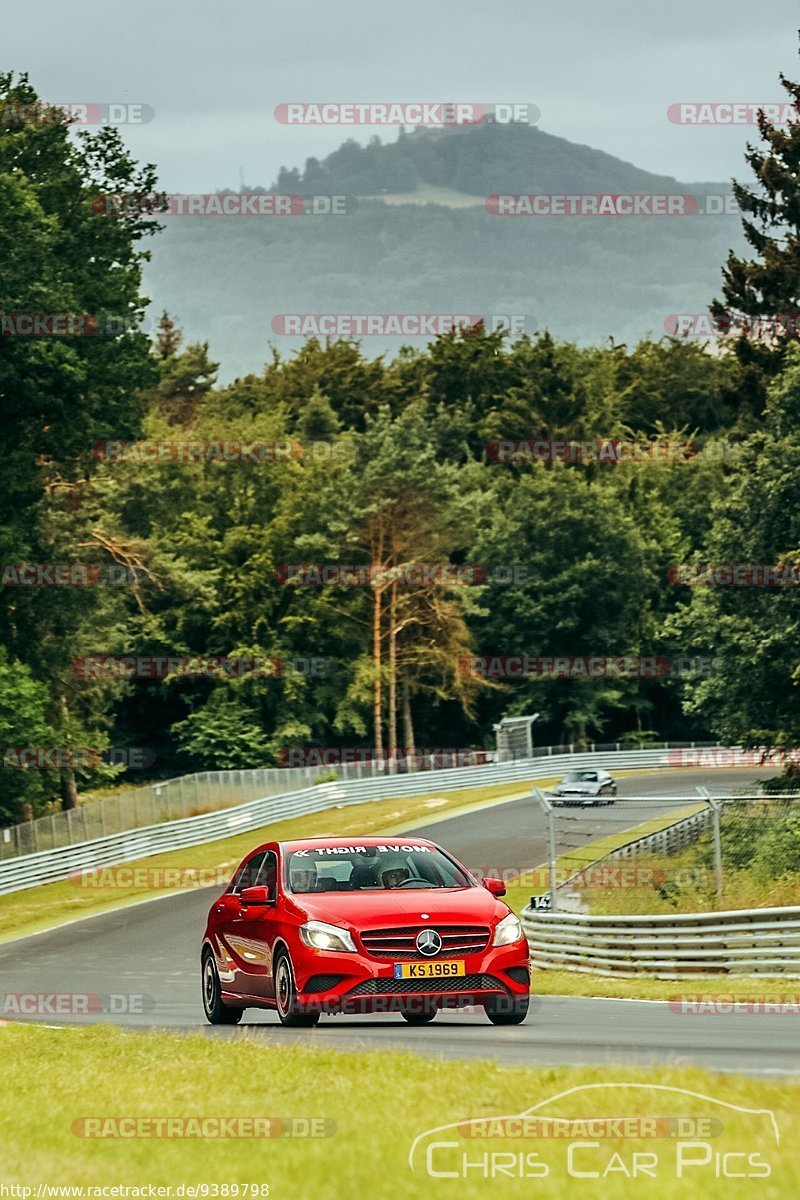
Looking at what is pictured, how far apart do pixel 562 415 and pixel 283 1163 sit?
98.5 m

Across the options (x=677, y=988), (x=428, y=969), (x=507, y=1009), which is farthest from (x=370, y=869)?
(x=677, y=988)

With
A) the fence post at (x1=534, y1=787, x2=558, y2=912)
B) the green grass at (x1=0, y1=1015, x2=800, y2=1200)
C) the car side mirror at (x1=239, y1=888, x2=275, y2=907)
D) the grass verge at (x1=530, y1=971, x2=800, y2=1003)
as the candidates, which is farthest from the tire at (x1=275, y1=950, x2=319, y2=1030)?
the fence post at (x1=534, y1=787, x2=558, y2=912)

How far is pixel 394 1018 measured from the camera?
16.4 metres

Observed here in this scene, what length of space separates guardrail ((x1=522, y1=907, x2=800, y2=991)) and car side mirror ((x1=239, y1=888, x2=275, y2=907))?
6981 mm

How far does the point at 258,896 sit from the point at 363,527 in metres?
68.6

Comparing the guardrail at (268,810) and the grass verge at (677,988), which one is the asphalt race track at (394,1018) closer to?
the grass verge at (677,988)

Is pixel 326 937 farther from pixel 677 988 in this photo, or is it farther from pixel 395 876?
pixel 677 988

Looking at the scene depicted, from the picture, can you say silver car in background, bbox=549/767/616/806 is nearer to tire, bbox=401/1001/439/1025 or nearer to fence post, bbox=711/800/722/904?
fence post, bbox=711/800/722/904

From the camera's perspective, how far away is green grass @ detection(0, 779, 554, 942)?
42844 millimetres

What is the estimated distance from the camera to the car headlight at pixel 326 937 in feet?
46.7

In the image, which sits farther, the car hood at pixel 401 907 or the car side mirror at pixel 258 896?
the car side mirror at pixel 258 896

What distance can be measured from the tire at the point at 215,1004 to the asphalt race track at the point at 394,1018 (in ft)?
0.68

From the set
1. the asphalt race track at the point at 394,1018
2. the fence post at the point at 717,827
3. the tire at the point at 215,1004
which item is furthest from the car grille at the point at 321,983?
the fence post at the point at 717,827

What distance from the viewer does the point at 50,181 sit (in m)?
50.2
